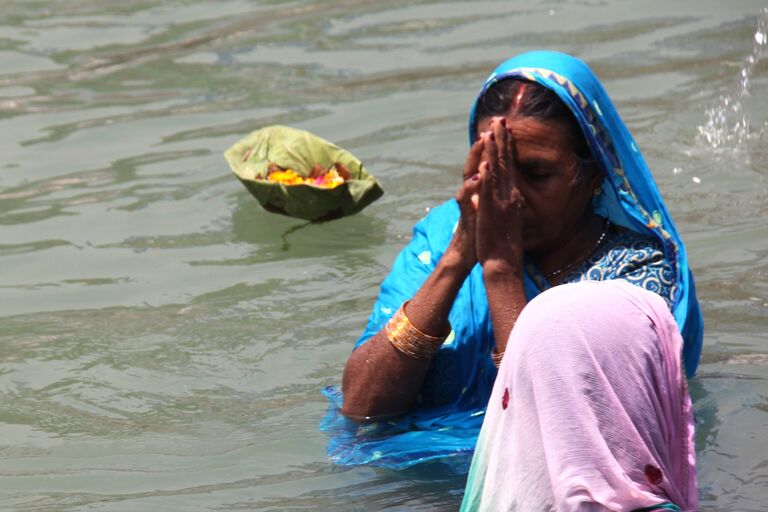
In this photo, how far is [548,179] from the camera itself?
3.67m

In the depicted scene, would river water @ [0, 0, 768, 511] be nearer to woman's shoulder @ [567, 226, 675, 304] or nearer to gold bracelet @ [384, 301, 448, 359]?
gold bracelet @ [384, 301, 448, 359]

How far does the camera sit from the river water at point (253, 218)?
422 centimetres

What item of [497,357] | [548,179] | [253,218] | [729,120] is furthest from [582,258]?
[729,120]

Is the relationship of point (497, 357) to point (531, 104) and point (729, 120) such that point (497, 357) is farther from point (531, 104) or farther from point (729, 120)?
point (729, 120)

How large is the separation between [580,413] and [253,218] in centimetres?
388

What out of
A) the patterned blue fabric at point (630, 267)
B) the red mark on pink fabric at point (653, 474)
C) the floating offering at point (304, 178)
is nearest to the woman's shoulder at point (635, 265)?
the patterned blue fabric at point (630, 267)

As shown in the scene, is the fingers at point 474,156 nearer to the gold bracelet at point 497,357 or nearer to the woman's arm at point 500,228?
the woman's arm at point 500,228

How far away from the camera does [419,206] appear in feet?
21.1

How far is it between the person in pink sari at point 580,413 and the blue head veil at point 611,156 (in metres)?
0.84

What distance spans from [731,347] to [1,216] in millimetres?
3603

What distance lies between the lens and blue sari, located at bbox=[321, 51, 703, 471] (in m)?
3.66

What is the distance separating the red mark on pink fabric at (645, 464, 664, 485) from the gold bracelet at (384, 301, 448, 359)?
98 centimetres

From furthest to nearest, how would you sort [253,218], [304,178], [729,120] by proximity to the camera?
1. [729,120]
2. [253,218]
3. [304,178]

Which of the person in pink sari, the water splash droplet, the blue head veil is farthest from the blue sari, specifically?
the water splash droplet
